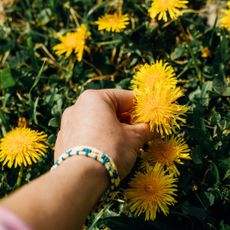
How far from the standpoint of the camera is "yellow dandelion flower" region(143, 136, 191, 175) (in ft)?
4.72

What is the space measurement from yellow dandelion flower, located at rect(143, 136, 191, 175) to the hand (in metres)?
0.09

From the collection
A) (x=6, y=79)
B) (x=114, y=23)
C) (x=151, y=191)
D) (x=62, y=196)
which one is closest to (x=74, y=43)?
(x=114, y=23)

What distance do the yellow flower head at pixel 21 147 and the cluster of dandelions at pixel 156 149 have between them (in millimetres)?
374

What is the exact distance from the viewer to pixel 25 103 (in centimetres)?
195

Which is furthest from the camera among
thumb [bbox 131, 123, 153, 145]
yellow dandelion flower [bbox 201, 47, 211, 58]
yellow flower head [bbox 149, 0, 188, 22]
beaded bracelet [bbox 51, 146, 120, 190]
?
yellow dandelion flower [bbox 201, 47, 211, 58]

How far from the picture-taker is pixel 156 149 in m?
1.45

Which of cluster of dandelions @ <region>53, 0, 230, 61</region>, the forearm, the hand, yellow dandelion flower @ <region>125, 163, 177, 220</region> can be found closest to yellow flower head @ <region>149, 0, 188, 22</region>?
cluster of dandelions @ <region>53, 0, 230, 61</region>

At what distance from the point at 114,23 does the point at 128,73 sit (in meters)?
0.22

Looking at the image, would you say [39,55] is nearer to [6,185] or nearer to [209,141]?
[6,185]

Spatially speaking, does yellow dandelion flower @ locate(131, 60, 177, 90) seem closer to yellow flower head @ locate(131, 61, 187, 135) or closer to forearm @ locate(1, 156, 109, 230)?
yellow flower head @ locate(131, 61, 187, 135)

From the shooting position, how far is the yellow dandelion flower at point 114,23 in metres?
1.88

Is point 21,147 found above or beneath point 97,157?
beneath

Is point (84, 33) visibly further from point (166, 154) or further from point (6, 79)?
point (166, 154)

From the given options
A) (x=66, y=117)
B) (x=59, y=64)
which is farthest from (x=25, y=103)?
(x=66, y=117)
